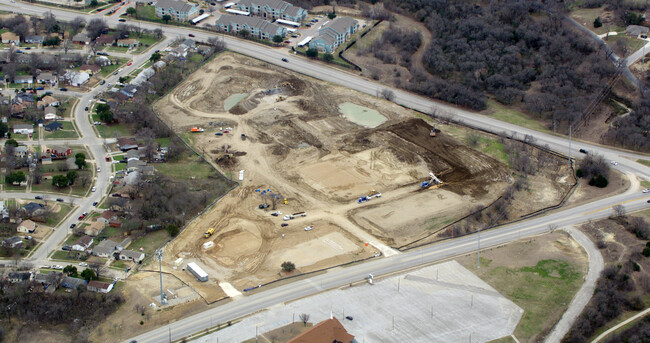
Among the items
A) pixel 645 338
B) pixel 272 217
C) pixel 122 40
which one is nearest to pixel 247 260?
pixel 272 217

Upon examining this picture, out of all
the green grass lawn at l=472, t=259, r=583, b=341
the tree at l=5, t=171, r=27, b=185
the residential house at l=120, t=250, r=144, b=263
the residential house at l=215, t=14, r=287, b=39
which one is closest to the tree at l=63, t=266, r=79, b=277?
the residential house at l=120, t=250, r=144, b=263

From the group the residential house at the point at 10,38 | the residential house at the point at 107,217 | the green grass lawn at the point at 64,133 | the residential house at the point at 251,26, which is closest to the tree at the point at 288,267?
the residential house at the point at 107,217

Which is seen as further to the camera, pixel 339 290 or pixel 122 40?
pixel 122 40

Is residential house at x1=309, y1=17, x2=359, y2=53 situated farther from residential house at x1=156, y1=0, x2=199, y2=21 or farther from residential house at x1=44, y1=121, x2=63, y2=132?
residential house at x1=44, y1=121, x2=63, y2=132

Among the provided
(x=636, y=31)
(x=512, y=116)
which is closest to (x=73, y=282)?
(x=512, y=116)

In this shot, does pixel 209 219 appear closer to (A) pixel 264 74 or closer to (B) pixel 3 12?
(A) pixel 264 74

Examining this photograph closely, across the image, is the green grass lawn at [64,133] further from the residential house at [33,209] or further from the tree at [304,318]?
the tree at [304,318]
